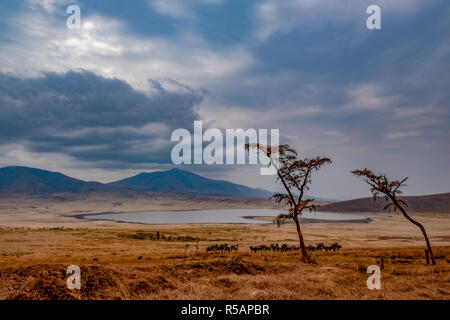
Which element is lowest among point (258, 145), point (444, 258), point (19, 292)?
point (444, 258)

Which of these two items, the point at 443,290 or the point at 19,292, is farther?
the point at 443,290

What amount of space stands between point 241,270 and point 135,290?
6.51 m

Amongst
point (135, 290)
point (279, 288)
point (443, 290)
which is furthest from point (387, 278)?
point (135, 290)

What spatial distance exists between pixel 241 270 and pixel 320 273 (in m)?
4.54

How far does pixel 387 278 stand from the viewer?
17859 mm
